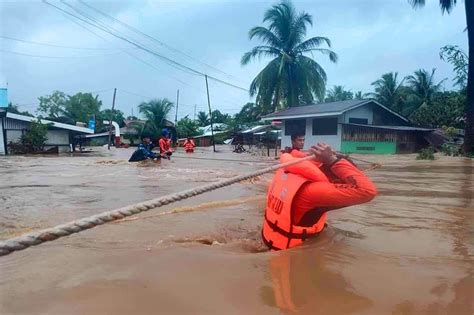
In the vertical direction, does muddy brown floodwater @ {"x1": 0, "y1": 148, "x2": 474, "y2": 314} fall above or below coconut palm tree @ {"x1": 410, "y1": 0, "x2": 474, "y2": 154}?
below

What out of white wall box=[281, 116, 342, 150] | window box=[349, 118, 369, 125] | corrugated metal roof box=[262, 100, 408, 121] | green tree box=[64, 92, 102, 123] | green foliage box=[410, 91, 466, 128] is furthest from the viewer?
green tree box=[64, 92, 102, 123]

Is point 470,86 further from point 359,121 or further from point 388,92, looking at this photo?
point 388,92

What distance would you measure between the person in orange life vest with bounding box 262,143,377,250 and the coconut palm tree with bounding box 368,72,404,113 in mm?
38975

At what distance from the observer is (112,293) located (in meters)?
2.71

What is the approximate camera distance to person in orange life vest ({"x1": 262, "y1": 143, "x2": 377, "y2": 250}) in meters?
3.12

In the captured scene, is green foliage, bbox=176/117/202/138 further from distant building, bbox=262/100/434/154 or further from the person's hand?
the person's hand

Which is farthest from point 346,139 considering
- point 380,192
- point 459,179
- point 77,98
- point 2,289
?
point 77,98

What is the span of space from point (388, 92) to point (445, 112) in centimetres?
1122

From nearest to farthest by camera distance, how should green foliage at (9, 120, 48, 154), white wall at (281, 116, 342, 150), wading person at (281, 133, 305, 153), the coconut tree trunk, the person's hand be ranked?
the person's hand
wading person at (281, 133, 305, 153)
the coconut tree trunk
white wall at (281, 116, 342, 150)
green foliage at (9, 120, 48, 154)

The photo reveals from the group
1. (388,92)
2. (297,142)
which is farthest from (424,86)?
(297,142)

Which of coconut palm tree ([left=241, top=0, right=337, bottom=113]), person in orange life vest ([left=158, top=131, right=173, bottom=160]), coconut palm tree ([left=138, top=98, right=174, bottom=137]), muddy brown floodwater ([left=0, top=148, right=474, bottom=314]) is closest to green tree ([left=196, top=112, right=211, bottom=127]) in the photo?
coconut palm tree ([left=138, top=98, right=174, bottom=137])

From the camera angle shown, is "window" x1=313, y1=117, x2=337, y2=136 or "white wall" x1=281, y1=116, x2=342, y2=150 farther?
"window" x1=313, y1=117, x2=337, y2=136

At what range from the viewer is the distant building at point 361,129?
25.2 metres

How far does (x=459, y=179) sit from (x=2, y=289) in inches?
431
